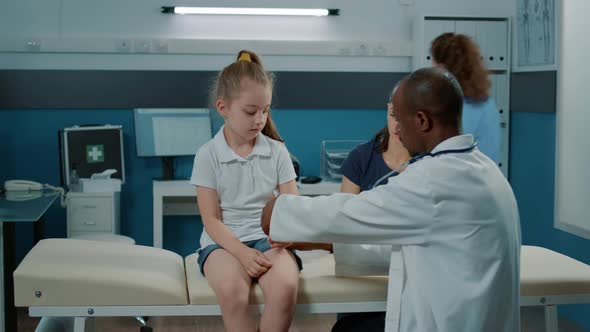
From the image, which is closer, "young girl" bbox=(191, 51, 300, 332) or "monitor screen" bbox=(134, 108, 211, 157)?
"young girl" bbox=(191, 51, 300, 332)

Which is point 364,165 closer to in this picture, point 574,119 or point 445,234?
point 445,234

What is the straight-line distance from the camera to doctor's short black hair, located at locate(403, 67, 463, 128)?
1.65 meters

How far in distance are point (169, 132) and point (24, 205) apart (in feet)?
4.10

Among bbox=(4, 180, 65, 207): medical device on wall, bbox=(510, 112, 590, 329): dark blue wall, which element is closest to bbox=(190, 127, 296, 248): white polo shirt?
bbox=(4, 180, 65, 207): medical device on wall

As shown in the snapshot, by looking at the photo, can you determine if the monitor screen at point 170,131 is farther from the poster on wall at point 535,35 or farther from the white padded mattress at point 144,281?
the white padded mattress at point 144,281

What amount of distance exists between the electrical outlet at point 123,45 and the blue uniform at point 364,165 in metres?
2.32

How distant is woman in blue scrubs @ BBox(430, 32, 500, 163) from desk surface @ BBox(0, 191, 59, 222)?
1748 millimetres

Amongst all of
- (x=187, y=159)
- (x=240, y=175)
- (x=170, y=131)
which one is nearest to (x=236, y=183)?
(x=240, y=175)

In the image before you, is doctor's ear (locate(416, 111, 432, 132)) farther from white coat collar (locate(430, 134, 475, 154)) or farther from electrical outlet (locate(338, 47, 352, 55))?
electrical outlet (locate(338, 47, 352, 55))

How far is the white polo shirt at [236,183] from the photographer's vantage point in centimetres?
230

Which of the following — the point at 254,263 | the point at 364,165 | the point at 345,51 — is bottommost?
the point at 254,263

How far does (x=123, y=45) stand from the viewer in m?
4.46

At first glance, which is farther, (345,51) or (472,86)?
(345,51)

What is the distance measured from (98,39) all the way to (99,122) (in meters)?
0.46
